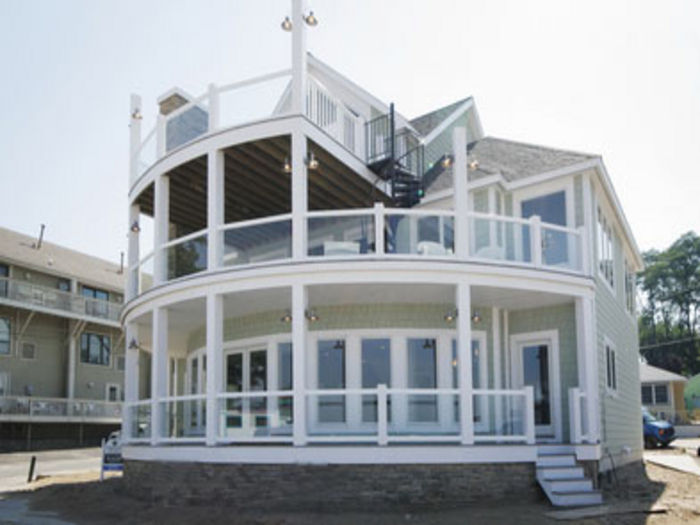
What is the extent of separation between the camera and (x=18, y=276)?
36750 mm

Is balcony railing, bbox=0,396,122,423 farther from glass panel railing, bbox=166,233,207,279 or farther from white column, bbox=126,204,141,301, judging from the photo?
glass panel railing, bbox=166,233,207,279

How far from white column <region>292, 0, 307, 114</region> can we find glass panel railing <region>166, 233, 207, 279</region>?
12.1ft

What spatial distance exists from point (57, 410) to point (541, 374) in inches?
1059

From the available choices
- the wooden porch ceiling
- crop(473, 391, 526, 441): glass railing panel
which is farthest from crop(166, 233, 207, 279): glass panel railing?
crop(473, 391, 526, 441): glass railing panel

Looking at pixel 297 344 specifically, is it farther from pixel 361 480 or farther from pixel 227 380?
pixel 227 380

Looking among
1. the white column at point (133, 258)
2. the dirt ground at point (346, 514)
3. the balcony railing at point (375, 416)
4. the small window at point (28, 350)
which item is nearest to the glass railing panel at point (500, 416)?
the balcony railing at point (375, 416)

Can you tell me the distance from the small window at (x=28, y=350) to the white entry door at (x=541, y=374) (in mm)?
27597

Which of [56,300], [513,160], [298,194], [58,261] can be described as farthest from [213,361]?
[58,261]

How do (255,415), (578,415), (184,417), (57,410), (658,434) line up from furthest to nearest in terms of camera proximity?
1. (57,410)
2. (658,434)
3. (184,417)
4. (578,415)
5. (255,415)

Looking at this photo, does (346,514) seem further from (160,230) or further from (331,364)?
(160,230)

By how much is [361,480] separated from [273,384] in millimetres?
4282

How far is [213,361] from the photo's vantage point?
14070 mm

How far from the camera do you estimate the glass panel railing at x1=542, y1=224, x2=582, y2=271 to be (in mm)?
15336

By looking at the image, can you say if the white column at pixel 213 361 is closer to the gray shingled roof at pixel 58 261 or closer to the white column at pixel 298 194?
the white column at pixel 298 194
